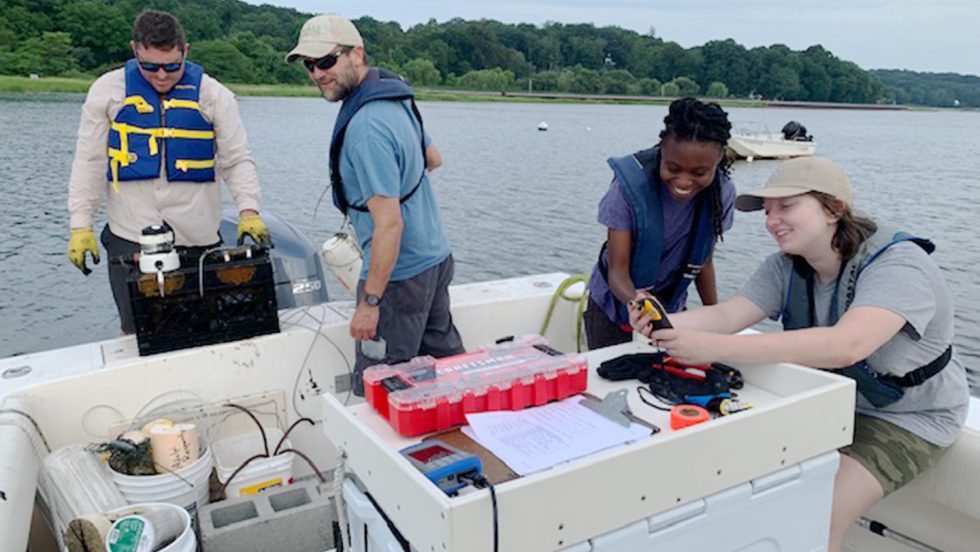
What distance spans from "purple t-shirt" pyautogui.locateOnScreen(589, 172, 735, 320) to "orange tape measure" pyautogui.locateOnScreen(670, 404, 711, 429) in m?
0.86

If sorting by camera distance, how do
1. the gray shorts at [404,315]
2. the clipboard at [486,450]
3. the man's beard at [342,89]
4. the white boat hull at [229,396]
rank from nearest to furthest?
the clipboard at [486,450], the white boat hull at [229,396], the man's beard at [342,89], the gray shorts at [404,315]

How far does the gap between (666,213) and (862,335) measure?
794 millimetres

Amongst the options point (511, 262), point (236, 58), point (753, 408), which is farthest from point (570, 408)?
point (236, 58)

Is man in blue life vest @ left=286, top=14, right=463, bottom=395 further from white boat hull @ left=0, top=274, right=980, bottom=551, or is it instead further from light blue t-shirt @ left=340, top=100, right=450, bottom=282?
white boat hull @ left=0, top=274, right=980, bottom=551

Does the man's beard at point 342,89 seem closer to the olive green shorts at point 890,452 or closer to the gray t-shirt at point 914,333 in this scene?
the gray t-shirt at point 914,333

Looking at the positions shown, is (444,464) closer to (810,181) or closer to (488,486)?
(488,486)

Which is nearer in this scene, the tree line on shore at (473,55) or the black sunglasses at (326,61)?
the black sunglasses at (326,61)

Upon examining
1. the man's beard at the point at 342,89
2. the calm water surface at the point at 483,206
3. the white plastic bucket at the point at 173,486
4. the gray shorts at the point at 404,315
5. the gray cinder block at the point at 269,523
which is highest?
the man's beard at the point at 342,89

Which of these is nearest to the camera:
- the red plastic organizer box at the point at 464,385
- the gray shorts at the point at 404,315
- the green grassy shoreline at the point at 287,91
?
the red plastic organizer box at the point at 464,385

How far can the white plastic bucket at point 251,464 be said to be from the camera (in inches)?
93.3

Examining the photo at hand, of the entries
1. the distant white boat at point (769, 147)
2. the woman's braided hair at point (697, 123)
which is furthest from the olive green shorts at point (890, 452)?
the distant white boat at point (769, 147)

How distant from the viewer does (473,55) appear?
2356 inches

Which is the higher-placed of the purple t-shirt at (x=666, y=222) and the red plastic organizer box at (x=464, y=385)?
the purple t-shirt at (x=666, y=222)

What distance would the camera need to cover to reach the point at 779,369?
172 centimetres
